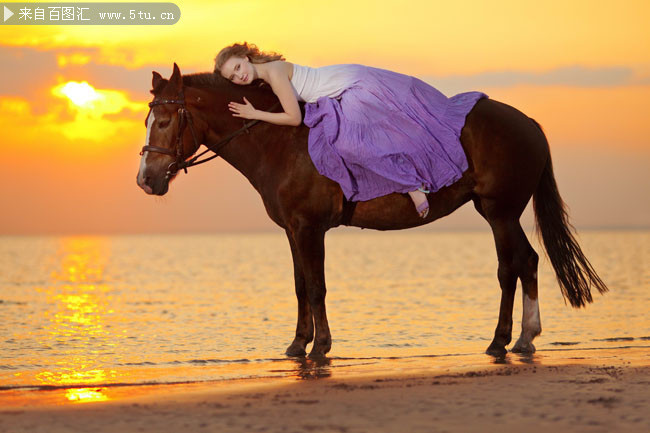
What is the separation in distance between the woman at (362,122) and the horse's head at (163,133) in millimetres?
473

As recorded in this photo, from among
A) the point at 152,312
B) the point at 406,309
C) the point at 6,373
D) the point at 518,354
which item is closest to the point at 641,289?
the point at 406,309

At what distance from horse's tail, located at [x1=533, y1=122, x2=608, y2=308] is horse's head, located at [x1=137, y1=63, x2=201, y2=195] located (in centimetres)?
375

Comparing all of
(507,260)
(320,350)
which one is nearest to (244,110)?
(320,350)

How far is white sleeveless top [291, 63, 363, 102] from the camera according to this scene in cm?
839

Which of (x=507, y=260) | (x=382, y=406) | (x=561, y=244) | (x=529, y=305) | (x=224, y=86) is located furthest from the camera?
(x=561, y=244)

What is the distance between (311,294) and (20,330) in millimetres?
6442

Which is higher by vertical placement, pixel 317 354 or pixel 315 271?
pixel 315 271

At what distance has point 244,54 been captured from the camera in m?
8.21

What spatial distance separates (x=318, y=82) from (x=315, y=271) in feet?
6.08

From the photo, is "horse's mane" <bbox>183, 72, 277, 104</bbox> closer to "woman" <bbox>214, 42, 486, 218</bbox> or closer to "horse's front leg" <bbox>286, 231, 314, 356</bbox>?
"woman" <bbox>214, 42, 486, 218</bbox>

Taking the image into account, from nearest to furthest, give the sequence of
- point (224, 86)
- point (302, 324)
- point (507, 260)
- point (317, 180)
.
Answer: point (317, 180) → point (224, 86) → point (507, 260) → point (302, 324)

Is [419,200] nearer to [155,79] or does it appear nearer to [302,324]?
[302,324]

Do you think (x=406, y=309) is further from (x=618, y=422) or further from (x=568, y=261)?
(x=618, y=422)

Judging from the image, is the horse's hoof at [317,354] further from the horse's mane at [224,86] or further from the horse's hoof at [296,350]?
the horse's mane at [224,86]
